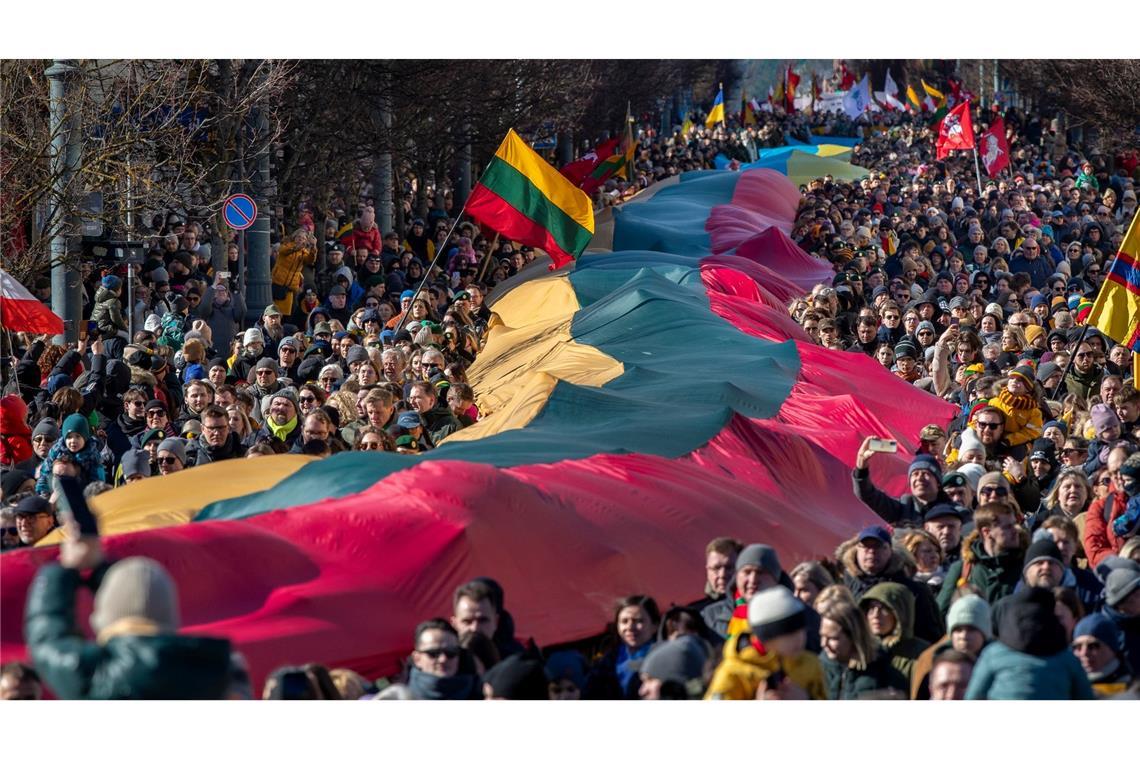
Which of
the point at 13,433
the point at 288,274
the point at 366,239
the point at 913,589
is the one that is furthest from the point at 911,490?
the point at 366,239

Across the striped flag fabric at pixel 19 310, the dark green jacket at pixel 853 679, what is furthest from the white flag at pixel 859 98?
the dark green jacket at pixel 853 679

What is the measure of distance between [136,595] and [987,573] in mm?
4955

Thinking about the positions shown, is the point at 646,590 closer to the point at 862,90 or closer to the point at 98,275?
the point at 98,275

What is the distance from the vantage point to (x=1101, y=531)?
10.6m

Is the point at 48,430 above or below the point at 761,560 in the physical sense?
above

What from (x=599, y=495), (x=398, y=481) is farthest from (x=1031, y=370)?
(x=398, y=481)

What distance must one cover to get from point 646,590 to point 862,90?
57.2 metres

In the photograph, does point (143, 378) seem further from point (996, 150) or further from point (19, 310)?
point (996, 150)

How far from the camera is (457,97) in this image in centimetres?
3069

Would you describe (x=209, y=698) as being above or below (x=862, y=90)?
below

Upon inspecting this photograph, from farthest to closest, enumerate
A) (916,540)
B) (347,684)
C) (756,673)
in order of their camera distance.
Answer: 1. (916,540)
2. (347,684)
3. (756,673)

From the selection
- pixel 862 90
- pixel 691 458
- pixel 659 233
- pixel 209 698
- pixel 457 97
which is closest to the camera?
pixel 209 698

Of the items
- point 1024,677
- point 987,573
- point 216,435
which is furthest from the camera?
point 216,435

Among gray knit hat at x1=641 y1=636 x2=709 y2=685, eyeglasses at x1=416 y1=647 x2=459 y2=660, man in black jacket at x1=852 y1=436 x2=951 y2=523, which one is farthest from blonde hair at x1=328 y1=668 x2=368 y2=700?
man in black jacket at x1=852 y1=436 x2=951 y2=523
